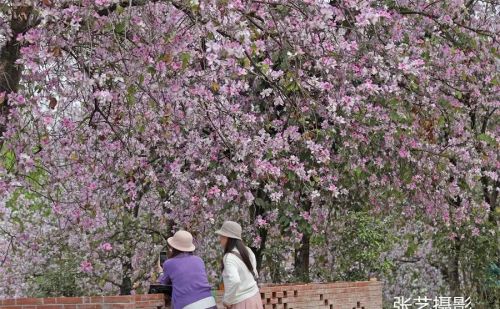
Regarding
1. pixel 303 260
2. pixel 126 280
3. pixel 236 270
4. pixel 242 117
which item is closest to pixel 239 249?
pixel 236 270

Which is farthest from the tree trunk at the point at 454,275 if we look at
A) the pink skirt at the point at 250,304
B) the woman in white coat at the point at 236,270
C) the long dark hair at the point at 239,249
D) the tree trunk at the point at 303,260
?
the long dark hair at the point at 239,249

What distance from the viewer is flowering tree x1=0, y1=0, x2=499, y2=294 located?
718 centimetres

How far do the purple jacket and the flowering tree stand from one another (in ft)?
4.20

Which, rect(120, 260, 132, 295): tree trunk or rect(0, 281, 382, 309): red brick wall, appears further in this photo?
rect(120, 260, 132, 295): tree trunk

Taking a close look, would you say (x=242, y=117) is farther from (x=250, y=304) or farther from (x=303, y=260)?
(x=303, y=260)

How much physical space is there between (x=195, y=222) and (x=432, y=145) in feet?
9.95

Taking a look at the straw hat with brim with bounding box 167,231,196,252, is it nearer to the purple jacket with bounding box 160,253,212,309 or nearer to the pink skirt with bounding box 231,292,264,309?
the purple jacket with bounding box 160,253,212,309

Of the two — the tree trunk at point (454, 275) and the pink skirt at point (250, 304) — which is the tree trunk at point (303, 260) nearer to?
the tree trunk at point (454, 275)

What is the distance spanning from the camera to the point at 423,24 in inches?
419

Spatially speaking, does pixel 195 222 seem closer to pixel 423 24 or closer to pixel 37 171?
pixel 37 171

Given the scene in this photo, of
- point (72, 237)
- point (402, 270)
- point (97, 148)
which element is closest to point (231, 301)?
point (97, 148)

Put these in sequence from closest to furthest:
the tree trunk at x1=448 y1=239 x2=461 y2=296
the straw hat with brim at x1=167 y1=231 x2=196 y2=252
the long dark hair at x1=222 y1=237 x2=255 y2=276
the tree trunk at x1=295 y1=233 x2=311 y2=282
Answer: the straw hat with brim at x1=167 y1=231 x2=196 y2=252 < the long dark hair at x1=222 y1=237 x2=255 y2=276 < the tree trunk at x1=295 y1=233 x2=311 y2=282 < the tree trunk at x1=448 y1=239 x2=461 y2=296

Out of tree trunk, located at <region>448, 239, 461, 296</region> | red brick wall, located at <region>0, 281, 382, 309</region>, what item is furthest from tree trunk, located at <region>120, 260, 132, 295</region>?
tree trunk, located at <region>448, 239, 461, 296</region>

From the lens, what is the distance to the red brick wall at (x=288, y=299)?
6.89 meters
